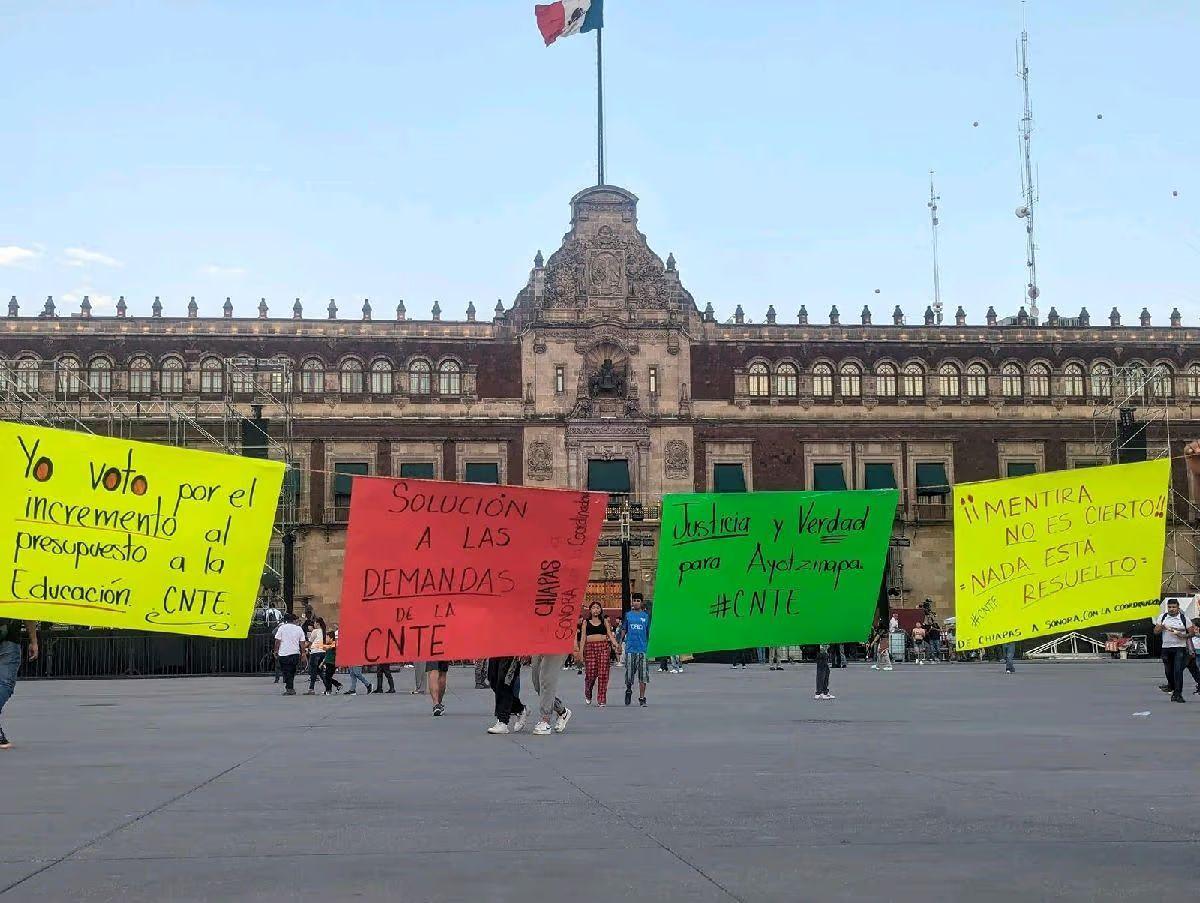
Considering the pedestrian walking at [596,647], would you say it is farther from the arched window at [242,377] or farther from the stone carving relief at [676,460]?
the arched window at [242,377]

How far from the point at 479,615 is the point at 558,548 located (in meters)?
1.17

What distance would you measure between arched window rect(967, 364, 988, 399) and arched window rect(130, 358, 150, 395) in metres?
32.8

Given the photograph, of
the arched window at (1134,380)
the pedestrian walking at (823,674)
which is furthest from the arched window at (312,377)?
the pedestrian walking at (823,674)

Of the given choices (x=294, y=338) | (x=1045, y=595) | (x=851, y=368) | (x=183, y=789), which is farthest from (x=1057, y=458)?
(x=183, y=789)

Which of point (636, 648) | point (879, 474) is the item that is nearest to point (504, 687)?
point (636, 648)

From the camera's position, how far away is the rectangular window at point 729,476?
65.6 m

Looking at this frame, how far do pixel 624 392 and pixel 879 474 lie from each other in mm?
10987

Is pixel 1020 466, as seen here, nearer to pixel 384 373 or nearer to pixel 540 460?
pixel 540 460

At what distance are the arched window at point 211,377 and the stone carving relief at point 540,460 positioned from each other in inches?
484

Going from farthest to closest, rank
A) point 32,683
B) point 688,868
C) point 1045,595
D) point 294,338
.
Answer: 1. point 294,338
2. point 32,683
3. point 1045,595
4. point 688,868

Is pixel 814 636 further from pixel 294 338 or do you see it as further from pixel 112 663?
pixel 294 338

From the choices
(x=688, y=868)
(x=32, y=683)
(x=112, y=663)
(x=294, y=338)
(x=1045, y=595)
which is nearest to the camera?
(x=688, y=868)

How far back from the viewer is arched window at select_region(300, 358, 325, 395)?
64750 mm

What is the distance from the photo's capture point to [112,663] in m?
40.4
